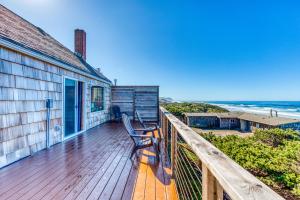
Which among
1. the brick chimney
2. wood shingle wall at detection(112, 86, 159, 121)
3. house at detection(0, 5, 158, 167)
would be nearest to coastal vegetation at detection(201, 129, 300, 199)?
wood shingle wall at detection(112, 86, 159, 121)

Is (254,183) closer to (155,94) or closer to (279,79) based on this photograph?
(155,94)

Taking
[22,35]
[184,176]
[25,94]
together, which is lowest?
[184,176]

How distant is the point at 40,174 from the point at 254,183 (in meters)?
3.19

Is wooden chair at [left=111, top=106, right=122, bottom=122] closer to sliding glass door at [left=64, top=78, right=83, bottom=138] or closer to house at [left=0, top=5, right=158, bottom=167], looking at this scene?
house at [left=0, top=5, right=158, bottom=167]

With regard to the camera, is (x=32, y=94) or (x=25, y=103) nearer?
(x=25, y=103)

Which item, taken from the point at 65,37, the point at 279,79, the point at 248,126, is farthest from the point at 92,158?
the point at 279,79

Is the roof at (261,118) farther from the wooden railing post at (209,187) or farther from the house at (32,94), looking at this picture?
the wooden railing post at (209,187)

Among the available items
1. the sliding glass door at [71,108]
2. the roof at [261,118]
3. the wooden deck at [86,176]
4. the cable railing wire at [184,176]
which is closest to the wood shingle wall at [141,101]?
the sliding glass door at [71,108]

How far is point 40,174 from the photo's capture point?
2.81m

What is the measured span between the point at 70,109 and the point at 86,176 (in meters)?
3.68

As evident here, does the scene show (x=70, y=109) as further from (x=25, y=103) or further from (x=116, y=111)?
(x=116, y=111)

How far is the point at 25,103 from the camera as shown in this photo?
11.8ft

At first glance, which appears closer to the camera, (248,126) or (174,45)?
(174,45)

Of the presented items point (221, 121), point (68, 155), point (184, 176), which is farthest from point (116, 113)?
point (221, 121)
